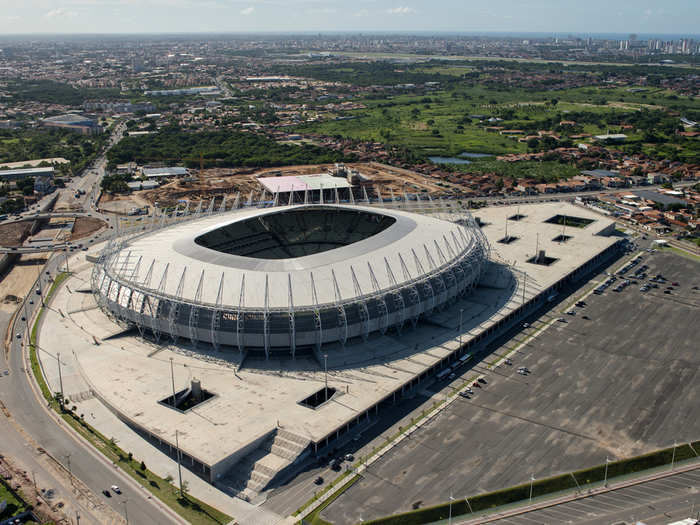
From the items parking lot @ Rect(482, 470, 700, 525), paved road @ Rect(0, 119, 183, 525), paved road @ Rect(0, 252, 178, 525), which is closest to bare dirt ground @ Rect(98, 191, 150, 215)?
paved road @ Rect(0, 119, 183, 525)

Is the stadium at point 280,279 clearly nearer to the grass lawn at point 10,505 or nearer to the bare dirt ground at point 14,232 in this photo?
the grass lawn at point 10,505

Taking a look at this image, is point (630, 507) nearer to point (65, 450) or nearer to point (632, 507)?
point (632, 507)

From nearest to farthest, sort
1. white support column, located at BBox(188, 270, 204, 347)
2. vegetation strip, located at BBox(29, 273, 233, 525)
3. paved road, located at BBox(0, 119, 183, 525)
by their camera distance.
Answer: vegetation strip, located at BBox(29, 273, 233, 525) < paved road, located at BBox(0, 119, 183, 525) < white support column, located at BBox(188, 270, 204, 347)

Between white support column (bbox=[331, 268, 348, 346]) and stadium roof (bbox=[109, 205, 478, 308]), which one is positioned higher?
stadium roof (bbox=[109, 205, 478, 308])

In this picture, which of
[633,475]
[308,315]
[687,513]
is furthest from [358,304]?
[687,513]

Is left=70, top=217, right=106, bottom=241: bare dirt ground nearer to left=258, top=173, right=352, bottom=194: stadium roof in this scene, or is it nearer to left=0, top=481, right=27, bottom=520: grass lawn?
left=258, top=173, right=352, bottom=194: stadium roof

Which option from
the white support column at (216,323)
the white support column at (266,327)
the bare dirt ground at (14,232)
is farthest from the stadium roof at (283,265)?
the bare dirt ground at (14,232)
